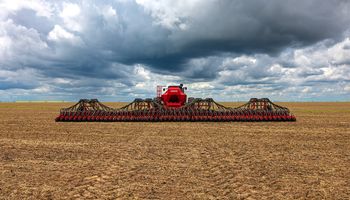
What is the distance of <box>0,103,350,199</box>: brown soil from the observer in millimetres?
6488

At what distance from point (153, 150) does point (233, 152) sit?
2.68 meters

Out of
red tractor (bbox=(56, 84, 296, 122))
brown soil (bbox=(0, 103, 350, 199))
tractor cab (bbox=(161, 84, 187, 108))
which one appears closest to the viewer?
brown soil (bbox=(0, 103, 350, 199))

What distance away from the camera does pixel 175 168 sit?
8.49 metres

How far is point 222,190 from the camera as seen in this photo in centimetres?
655

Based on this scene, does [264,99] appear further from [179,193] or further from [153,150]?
[179,193]

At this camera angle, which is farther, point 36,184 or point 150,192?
point 36,184

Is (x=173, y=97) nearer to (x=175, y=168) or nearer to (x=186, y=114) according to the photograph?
(x=186, y=114)

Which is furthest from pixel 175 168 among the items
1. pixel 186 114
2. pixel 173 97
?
pixel 173 97

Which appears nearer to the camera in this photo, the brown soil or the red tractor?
the brown soil

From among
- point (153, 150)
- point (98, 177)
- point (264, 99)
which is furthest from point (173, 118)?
point (98, 177)

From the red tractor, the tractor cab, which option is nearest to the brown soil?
the red tractor

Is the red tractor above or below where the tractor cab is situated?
below

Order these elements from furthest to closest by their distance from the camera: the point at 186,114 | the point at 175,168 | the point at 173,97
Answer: the point at 173,97 → the point at 186,114 → the point at 175,168

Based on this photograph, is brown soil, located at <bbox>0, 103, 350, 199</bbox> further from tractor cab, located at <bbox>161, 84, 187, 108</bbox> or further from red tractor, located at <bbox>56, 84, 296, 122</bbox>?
tractor cab, located at <bbox>161, 84, 187, 108</bbox>
